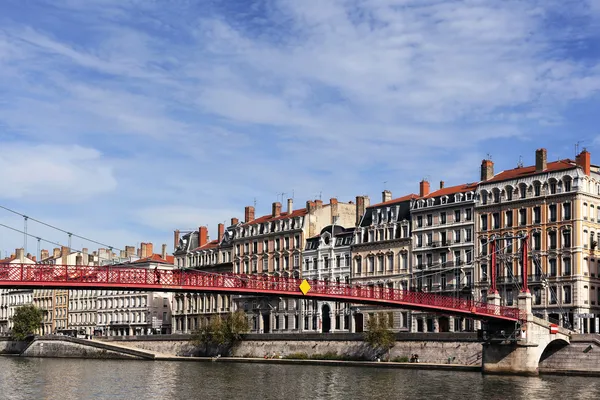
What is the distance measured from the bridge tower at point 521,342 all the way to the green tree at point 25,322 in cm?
7366

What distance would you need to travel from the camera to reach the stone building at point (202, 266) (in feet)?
406

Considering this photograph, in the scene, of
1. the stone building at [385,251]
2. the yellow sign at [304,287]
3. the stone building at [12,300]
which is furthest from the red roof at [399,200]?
the stone building at [12,300]

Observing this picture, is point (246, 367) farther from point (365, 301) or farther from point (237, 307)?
point (237, 307)

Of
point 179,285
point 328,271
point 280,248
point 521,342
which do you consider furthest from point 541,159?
point 179,285

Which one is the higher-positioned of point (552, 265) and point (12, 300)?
point (552, 265)

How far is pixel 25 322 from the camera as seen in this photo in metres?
128

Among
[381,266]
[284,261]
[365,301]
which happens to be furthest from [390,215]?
[365,301]

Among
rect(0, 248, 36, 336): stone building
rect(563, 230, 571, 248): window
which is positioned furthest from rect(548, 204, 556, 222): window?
rect(0, 248, 36, 336): stone building

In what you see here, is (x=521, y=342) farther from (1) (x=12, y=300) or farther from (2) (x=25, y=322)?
(1) (x=12, y=300)

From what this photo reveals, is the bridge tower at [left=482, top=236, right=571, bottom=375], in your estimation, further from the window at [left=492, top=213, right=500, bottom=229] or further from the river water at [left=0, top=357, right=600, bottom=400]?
the window at [left=492, top=213, right=500, bottom=229]

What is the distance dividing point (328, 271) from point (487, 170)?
77.6 feet

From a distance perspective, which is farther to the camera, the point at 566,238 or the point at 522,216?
the point at 522,216

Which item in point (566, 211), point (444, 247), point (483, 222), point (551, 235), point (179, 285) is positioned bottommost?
point (179, 285)

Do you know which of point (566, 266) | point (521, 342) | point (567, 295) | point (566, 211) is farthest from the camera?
point (566, 211)
